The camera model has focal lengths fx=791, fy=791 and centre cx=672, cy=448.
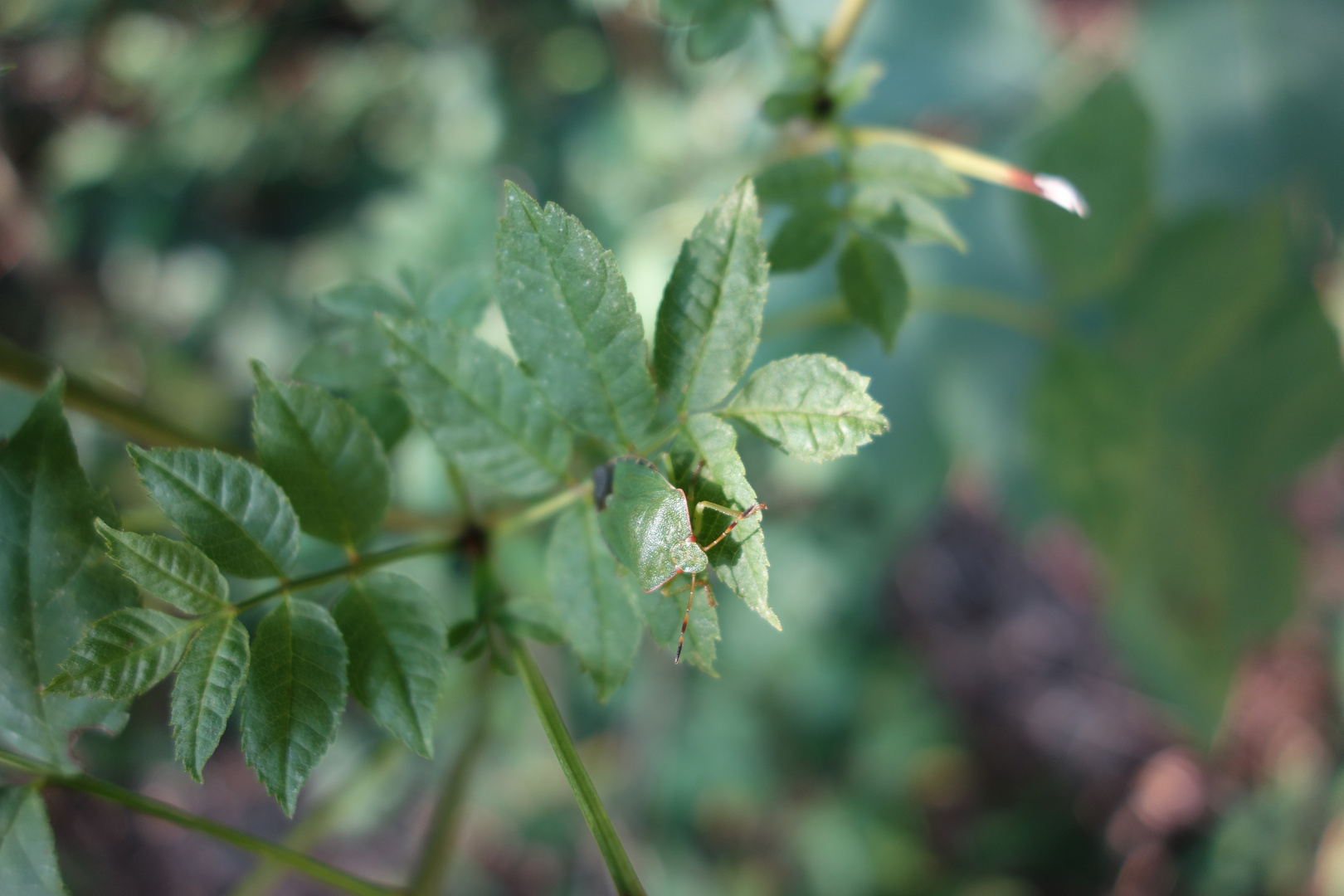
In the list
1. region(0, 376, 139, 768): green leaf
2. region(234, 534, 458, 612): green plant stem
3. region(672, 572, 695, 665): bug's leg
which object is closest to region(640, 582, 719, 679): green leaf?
Answer: region(672, 572, 695, 665): bug's leg

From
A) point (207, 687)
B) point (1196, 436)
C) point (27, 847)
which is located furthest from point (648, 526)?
point (1196, 436)

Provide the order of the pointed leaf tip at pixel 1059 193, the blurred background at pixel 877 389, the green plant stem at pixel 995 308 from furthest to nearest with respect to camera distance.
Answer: the blurred background at pixel 877 389
the green plant stem at pixel 995 308
the pointed leaf tip at pixel 1059 193

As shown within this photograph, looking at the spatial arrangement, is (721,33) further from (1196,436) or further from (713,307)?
(1196,436)

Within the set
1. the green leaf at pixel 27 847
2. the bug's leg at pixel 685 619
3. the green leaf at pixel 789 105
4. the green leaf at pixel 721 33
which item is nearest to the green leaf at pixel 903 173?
the green leaf at pixel 789 105

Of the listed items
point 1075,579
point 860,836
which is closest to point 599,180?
point 860,836

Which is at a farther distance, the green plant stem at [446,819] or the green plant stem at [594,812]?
the green plant stem at [446,819]

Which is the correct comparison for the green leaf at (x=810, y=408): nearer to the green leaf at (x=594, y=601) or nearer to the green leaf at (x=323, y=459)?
the green leaf at (x=594, y=601)

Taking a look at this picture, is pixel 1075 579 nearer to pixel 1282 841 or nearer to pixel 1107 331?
pixel 1282 841
